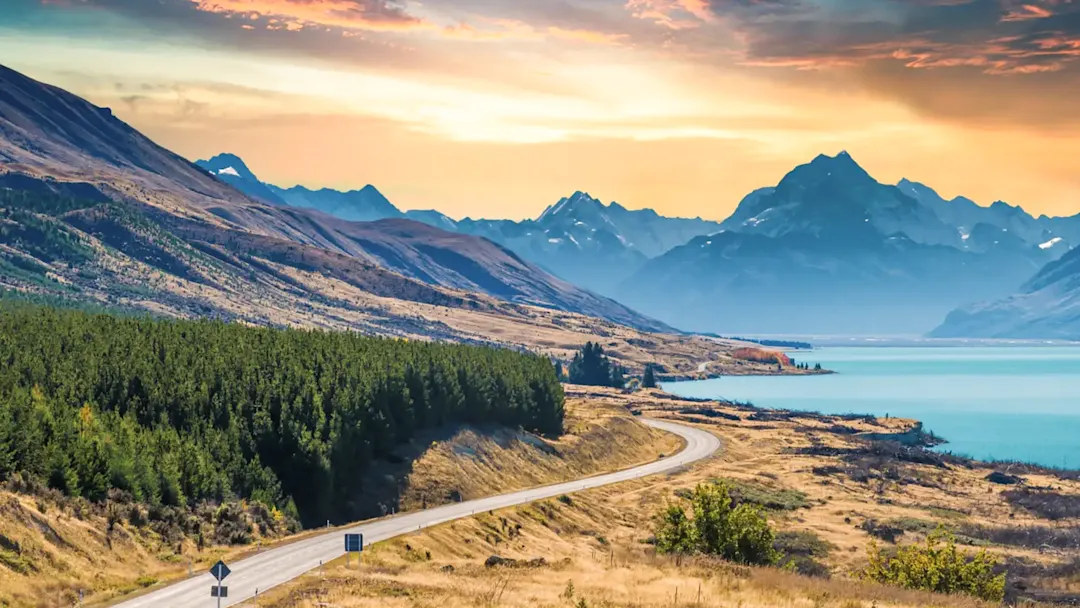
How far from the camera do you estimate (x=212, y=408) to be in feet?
322

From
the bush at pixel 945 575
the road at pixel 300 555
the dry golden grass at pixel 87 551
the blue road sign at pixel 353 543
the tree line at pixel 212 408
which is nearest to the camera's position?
the road at pixel 300 555

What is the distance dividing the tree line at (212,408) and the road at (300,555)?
9601 mm

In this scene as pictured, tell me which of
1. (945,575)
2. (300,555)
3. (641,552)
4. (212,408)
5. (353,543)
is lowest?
(641,552)

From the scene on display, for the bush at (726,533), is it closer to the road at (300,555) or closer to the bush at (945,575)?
the bush at (945,575)

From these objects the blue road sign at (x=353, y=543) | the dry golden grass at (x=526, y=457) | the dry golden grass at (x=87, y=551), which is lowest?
the dry golden grass at (x=526, y=457)

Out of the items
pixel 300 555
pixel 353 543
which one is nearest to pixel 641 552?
pixel 300 555

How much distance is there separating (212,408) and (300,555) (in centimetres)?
3385

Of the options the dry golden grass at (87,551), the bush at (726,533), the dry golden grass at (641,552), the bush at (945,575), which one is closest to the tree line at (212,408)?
the dry golden grass at (87,551)

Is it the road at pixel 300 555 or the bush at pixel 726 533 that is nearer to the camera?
the road at pixel 300 555

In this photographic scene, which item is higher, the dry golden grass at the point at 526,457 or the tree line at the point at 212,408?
the tree line at the point at 212,408

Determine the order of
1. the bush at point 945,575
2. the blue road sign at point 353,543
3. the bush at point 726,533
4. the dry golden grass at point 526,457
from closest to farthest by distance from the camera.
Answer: the blue road sign at point 353,543 < the bush at point 945,575 < the bush at point 726,533 < the dry golden grass at point 526,457

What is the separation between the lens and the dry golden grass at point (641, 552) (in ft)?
177

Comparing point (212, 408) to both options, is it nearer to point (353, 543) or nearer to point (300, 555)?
point (300, 555)

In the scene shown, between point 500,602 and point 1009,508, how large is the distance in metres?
93.3
